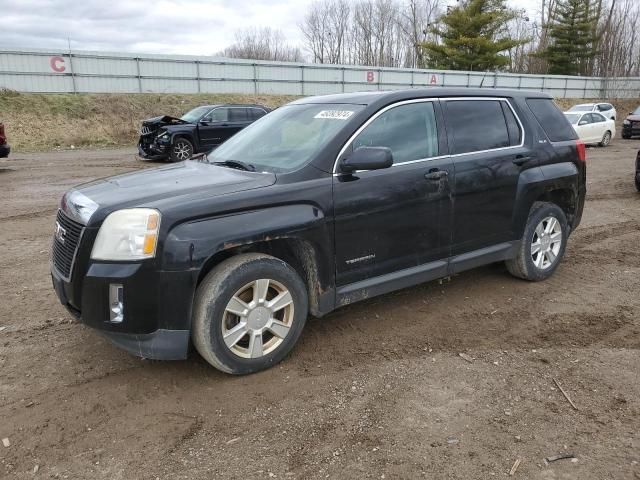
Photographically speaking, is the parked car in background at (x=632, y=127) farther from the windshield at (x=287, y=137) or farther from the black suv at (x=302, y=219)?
the windshield at (x=287, y=137)

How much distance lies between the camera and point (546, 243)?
206 inches

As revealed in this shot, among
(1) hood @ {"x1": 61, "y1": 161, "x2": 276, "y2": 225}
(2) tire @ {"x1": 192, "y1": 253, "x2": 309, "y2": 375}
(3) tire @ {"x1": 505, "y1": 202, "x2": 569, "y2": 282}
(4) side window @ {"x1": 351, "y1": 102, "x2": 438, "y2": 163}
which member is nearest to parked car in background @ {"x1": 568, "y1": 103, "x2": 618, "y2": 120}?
(3) tire @ {"x1": 505, "y1": 202, "x2": 569, "y2": 282}

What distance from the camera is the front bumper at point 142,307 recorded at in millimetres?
3068

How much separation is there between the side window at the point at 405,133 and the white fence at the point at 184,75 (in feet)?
83.5

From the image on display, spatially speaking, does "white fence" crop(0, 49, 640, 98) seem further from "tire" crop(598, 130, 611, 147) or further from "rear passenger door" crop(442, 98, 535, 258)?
"rear passenger door" crop(442, 98, 535, 258)

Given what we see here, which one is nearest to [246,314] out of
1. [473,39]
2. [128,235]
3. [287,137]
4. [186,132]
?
[128,235]

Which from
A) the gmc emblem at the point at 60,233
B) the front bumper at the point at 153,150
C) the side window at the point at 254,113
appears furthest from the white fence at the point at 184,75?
the gmc emblem at the point at 60,233

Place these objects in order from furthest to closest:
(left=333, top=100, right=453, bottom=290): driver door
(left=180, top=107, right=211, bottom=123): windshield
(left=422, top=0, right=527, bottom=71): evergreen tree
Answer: (left=422, top=0, right=527, bottom=71): evergreen tree → (left=180, top=107, right=211, bottom=123): windshield → (left=333, top=100, right=453, bottom=290): driver door

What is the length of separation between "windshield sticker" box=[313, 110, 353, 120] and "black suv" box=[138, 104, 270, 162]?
11.1 m

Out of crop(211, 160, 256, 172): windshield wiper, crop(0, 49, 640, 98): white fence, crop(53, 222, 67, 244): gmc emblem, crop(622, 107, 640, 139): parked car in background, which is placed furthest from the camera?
crop(0, 49, 640, 98): white fence

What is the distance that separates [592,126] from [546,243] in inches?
711

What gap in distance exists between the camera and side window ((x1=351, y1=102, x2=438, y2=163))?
156 inches

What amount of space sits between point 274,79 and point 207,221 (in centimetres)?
3106

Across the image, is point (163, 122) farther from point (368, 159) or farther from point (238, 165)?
point (368, 159)
